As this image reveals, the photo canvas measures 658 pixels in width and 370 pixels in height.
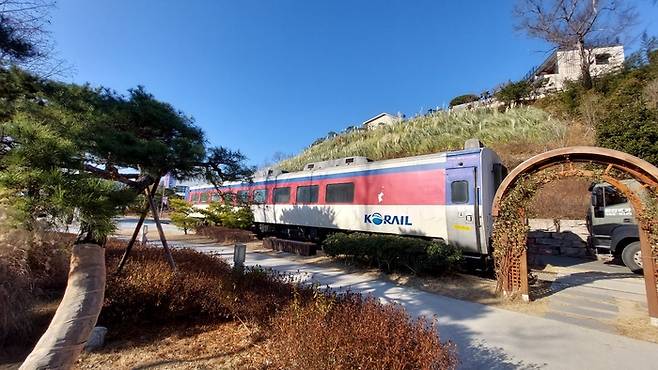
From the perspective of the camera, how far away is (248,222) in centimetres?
1559

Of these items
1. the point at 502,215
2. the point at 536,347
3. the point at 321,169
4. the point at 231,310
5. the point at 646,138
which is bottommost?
the point at 536,347

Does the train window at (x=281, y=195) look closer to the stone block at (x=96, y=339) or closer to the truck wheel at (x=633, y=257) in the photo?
the stone block at (x=96, y=339)

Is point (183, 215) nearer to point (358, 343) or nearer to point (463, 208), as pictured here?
point (463, 208)

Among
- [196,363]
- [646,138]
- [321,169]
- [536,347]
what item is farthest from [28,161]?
[646,138]

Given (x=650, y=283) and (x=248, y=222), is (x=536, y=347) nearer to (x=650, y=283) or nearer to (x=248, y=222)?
(x=650, y=283)

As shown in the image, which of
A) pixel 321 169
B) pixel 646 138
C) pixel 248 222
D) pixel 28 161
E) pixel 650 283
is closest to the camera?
pixel 28 161

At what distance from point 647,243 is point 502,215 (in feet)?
6.30

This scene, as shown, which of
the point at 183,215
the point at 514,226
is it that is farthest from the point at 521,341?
the point at 183,215

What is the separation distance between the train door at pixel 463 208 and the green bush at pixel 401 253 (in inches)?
17.2

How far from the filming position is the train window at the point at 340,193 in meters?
10.4

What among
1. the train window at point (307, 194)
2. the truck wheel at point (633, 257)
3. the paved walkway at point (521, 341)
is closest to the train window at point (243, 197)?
the train window at point (307, 194)

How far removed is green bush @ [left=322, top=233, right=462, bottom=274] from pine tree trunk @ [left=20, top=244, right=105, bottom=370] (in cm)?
596

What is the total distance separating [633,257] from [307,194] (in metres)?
9.11

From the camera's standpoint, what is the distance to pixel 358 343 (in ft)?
8.25
